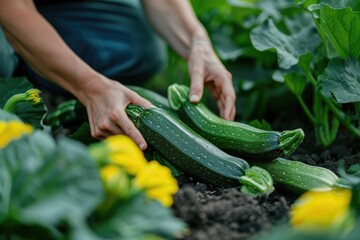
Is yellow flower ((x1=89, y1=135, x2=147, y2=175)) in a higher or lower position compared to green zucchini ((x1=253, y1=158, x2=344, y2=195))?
higher

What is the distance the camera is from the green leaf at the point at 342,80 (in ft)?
8.16

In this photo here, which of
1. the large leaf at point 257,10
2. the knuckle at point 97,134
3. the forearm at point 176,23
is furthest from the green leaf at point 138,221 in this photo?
the large leaf at point 257,10

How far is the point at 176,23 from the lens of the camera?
10.7ft

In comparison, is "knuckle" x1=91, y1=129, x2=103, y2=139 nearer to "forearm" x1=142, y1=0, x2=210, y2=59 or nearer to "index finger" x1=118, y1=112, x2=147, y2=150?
"index finger" x1=118, y1=112, x2=147, y2=150

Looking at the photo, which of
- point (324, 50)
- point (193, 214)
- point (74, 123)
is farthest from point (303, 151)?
point (193, 214)

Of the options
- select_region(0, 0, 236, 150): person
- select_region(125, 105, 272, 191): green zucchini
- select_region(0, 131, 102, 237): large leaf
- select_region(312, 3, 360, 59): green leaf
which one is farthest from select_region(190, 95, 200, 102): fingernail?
select_region(0, 131, 102, 237): large leaf

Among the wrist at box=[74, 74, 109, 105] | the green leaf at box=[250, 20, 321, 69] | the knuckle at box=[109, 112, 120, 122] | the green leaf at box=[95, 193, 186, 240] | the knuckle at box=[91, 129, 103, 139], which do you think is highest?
the green leaf at box=[95, 193, 186, 240]

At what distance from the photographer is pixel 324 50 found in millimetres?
2984

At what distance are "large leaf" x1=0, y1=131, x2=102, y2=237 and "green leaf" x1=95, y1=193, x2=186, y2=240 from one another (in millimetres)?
67

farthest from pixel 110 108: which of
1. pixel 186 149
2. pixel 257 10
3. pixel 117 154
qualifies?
pixel 257 10

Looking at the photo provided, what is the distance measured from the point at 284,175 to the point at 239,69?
1.52 meters

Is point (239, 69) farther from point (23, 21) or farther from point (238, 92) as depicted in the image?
point (23, 21)

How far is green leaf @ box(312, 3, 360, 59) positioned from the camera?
8.14ft

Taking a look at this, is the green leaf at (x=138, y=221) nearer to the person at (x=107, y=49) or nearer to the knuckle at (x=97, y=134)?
the person at (x=107, y=49)
